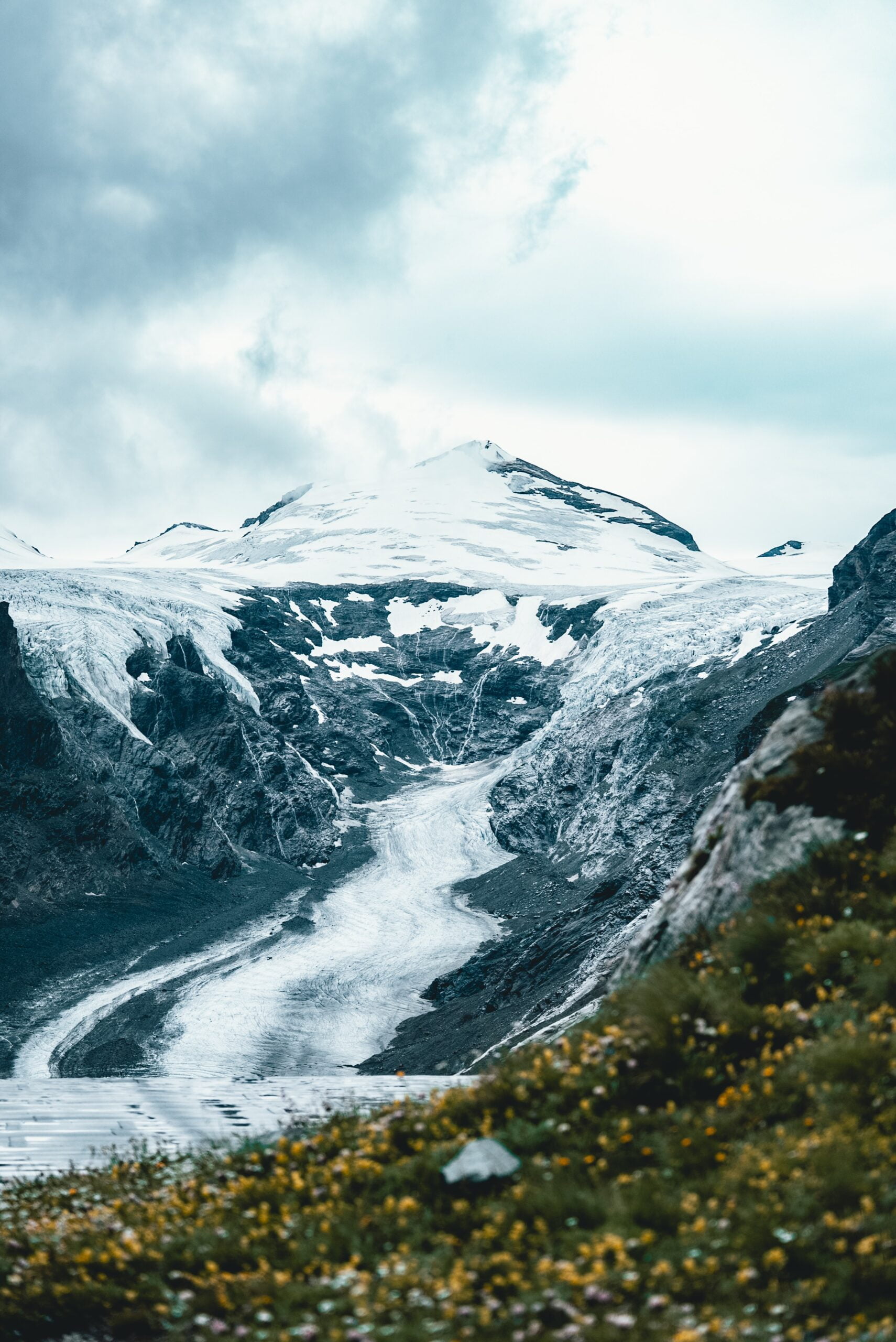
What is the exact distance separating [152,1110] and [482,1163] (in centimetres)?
818

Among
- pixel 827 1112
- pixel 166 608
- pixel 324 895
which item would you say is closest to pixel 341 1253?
pixel 827 1112

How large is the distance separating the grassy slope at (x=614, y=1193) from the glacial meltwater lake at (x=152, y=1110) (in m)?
2.30

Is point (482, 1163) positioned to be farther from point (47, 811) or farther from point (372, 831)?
point (372, 831)

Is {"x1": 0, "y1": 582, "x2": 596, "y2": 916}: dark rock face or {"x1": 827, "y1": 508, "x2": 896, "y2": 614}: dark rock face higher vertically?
{"x1": 827, "y1": 508, "x2": 896, "y2": 614}: dark rock face

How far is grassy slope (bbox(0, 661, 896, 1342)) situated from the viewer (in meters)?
5.89

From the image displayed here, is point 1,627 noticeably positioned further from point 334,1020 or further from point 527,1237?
point 527,1237

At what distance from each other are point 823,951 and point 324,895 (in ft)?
372

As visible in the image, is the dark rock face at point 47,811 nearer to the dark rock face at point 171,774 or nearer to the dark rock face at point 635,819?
the dark rock face at point 171,774

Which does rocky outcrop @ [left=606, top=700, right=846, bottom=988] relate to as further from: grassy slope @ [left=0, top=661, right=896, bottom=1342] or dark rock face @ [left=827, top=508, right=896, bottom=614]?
dark rock face @ [left=827, top=508, right=896, bottom=614]

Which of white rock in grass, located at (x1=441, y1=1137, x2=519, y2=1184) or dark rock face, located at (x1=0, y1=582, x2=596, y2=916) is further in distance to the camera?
dark rock face, located at (x1=0, y1=582, x2=596, y2=916)

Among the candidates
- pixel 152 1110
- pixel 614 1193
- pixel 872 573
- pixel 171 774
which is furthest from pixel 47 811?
pixel 614 1193

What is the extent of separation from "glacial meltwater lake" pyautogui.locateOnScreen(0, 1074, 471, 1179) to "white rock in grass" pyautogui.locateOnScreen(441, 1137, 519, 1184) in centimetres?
310

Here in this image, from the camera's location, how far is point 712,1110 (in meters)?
7.37

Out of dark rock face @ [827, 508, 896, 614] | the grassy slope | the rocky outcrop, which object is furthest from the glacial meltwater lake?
dark rock face @ [827, 508, 896, 614]
